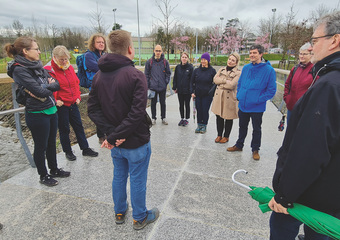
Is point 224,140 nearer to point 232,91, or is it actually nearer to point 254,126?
point 254,126

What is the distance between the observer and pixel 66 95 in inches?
125

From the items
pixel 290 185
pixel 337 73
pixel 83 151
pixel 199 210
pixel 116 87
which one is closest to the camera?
pixel 337 73

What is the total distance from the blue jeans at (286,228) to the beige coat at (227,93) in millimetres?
2732

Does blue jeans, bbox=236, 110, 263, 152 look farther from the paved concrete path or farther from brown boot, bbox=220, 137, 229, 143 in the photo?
brown boot, bbox=220, 137, 229, 143

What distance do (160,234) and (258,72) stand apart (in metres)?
2.77

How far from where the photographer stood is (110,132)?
1.88m

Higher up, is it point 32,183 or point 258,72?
point 258,72

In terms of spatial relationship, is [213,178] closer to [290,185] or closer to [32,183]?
[290,185]

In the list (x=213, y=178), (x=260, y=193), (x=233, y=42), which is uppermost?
(x=233, y=42)

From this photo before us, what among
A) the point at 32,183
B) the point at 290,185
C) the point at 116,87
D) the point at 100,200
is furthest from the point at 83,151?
the point at 290,185

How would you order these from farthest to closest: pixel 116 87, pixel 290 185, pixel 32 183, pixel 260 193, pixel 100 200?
pixel 32 183, pixel 100 200, pixel 116 87, pixel 260 193, pixel 290 185

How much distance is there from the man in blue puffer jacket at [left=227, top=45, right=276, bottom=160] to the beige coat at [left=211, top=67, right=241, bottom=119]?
29 cm

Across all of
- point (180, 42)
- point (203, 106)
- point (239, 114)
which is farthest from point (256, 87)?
point (180, 42)

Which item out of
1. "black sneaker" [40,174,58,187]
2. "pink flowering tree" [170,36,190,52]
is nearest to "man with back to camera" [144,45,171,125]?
"black sneaker" [40,174,58,187]
